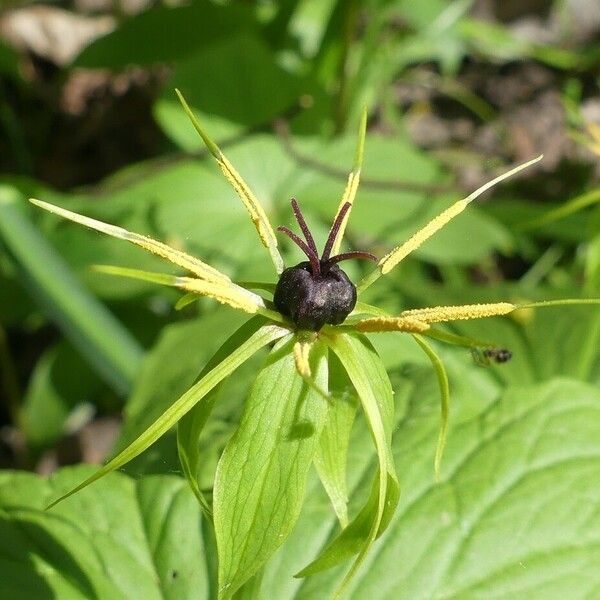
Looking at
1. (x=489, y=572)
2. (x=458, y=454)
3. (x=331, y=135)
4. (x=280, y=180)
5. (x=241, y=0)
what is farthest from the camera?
(x=241, y=0)

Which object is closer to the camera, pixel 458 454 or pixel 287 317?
pixel 287 317

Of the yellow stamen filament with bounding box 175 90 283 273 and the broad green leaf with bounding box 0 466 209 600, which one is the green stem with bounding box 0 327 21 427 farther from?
the yellow stamen filament with bounding box 175 90 283 273

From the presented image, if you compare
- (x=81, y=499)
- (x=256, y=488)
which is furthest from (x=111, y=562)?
(x=256, y=488)

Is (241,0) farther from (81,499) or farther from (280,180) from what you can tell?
(81,499)

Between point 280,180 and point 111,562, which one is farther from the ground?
point 280,180

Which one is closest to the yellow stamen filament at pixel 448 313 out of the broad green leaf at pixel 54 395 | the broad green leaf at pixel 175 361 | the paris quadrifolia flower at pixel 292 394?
the paris quadrifolia flower at pixel 292 394

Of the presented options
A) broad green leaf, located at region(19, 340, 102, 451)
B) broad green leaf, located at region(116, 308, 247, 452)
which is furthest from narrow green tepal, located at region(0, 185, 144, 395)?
broad green leaf, located at region(19, 340, 102, 451)

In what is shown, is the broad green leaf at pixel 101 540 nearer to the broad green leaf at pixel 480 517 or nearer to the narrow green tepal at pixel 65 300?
the broad green leaf at pixel 480 517
